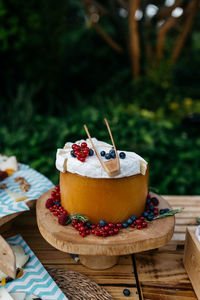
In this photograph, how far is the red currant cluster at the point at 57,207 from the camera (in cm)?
109

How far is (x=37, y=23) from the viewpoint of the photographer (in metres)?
3.37

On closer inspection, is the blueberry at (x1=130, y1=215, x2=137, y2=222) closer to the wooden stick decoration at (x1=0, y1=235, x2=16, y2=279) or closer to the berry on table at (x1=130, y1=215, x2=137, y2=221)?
the berry on table at (x1=130, y1=215, x2=137, y2=221)

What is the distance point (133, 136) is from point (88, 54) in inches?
101

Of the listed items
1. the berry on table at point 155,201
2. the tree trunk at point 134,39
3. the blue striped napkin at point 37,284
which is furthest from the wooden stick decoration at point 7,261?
the tree trunk at point 134,39

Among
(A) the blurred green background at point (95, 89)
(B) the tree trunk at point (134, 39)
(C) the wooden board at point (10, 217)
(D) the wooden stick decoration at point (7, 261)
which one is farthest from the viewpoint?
(B) the tree trunk at point (134, 39)

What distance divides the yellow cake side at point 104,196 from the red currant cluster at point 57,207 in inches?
1.7

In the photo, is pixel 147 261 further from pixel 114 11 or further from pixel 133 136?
pixel 114 11

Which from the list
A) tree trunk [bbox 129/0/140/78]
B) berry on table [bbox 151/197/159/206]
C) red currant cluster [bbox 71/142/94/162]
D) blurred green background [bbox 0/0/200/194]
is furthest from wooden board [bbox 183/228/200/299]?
tree trunk [bbox 129/0/140/78]

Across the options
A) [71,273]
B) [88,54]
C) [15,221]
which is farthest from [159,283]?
[88,54]

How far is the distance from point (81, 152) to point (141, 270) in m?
0.56

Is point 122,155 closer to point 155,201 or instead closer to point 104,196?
point 104,196

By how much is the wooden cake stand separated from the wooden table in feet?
0.55

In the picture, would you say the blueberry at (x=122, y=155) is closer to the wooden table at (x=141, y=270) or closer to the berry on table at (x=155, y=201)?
the berry on table at (x=155, y=201)

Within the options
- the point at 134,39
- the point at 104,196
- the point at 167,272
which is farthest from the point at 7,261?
the point at 134,39
